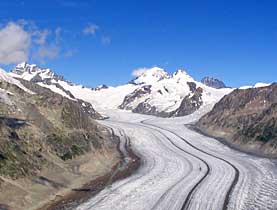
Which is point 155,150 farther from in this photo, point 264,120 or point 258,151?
point 264,120

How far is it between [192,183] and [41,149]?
14.1m

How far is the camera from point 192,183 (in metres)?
43.1

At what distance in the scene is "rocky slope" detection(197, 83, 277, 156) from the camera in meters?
73.8

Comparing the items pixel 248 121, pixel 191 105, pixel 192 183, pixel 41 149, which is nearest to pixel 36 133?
pixel 41 149

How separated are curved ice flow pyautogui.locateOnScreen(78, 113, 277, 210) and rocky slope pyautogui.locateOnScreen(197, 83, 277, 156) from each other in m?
5.75

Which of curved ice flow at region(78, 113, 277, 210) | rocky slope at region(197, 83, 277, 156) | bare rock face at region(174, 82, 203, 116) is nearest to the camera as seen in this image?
curved ice flow at region(78, 113, 277, 210)

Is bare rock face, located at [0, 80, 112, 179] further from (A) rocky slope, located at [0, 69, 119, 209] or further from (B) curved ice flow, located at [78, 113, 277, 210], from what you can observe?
(B) curved ice flow, located at [78, 113, 277, 210]

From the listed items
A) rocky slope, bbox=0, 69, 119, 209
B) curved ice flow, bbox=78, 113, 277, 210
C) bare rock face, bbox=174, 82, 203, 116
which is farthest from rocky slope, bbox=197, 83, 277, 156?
bare rock face, bbox=174, 82, 203, 116

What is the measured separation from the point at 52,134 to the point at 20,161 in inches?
482

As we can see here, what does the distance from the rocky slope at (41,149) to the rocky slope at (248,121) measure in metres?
20.6

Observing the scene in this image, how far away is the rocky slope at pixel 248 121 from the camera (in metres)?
73.8

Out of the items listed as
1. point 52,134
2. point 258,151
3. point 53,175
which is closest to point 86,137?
point 52,134

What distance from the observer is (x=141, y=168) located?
174 feet

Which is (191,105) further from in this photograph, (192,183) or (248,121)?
(192,183)
